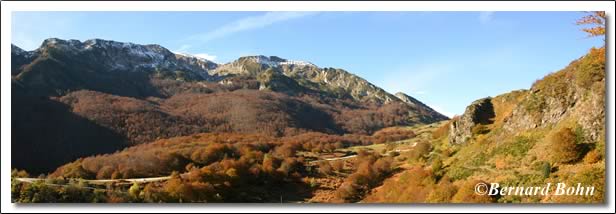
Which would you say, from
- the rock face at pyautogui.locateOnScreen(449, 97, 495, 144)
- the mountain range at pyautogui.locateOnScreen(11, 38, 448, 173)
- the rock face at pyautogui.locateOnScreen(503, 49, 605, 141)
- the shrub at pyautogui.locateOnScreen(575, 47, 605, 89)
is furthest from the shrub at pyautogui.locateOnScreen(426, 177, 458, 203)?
the mountain range at pyautogui.locateOnScreen(11, 38, 448, 173)

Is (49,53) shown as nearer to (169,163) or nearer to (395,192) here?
(169,163)

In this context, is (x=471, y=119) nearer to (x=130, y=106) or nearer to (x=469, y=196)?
(x=469, y=196)

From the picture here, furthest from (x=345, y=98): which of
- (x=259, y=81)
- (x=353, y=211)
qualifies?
(x=353, y=211)

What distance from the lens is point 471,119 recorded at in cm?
2783

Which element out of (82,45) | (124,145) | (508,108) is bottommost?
(124,145)

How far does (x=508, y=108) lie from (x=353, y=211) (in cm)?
1587

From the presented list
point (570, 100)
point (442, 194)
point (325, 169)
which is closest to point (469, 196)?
point (442, 194)

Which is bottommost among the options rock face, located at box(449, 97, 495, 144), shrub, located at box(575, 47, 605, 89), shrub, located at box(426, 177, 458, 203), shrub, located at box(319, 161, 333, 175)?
shrub, located at box(319, 161, 333, 175)

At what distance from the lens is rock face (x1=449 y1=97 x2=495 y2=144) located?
90.4 feet

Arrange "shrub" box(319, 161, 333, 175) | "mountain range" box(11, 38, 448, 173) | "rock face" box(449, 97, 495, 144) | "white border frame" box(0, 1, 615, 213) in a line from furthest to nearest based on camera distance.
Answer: "mountain range" box(11, 38, 448, 173), "shrub" box(319, 161, 333, 175), "rock face" box(449, 97, 495, 144), "white border frame" box(0, 1, 615, 213)

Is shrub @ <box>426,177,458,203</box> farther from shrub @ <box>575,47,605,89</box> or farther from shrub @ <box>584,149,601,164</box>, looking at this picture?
shrub @ <box>575,47,605,89</box>

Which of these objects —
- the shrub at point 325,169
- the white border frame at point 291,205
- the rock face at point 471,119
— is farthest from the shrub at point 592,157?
the shrub at point 325,169

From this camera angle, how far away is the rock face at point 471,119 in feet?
90.4

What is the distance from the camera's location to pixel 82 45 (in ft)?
574
